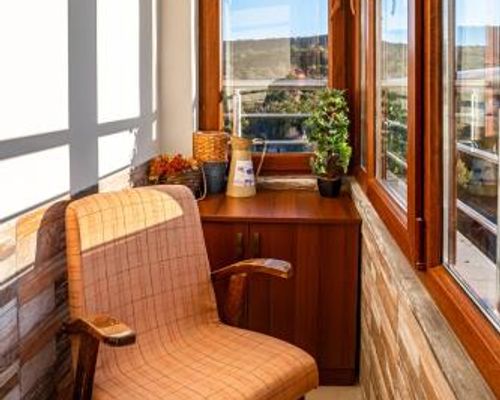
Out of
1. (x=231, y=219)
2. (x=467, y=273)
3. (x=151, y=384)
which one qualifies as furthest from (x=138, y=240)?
(x=467, y=273)

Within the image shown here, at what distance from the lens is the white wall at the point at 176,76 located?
3.08 meters

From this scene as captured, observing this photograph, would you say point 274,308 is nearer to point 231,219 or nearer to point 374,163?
point 231,219

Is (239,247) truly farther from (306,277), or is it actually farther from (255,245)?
(306,277)

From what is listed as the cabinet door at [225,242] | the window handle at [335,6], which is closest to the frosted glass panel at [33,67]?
the cabinet door at [225,242]

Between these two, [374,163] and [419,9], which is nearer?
[419,9]

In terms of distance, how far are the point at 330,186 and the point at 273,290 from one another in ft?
2.18

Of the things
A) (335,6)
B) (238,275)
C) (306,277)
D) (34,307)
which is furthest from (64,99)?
(335,6)

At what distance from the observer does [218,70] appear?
328cm

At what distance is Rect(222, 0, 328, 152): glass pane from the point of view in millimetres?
3262

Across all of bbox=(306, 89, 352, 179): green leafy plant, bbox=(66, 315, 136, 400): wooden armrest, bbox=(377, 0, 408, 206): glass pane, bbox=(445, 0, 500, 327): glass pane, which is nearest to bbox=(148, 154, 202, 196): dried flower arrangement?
bbox=(306, 89, 352, 179): green leafy plant

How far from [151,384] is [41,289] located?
0.41 meters

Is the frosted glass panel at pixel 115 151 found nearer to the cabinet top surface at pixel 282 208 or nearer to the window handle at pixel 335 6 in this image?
the cabinet top surface at pixel 282 208

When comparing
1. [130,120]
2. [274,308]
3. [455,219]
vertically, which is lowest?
[274,308]

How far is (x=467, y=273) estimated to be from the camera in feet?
4.29
